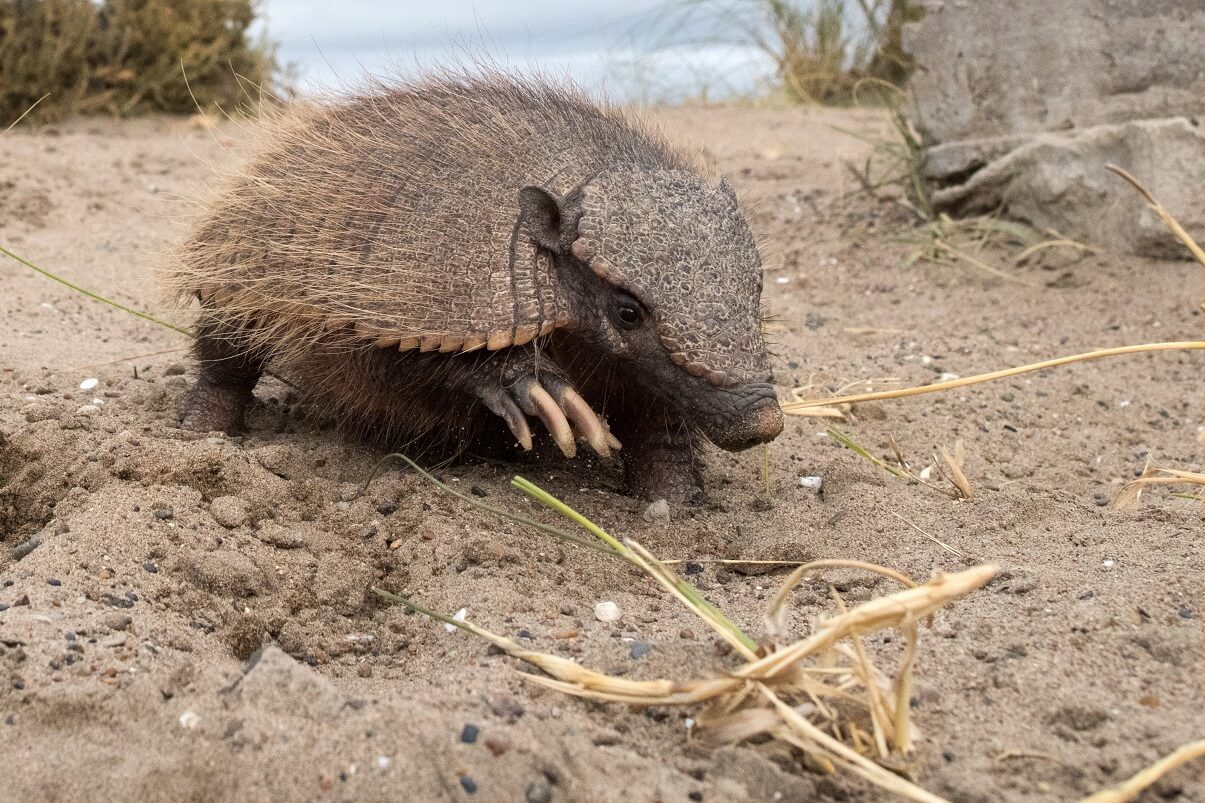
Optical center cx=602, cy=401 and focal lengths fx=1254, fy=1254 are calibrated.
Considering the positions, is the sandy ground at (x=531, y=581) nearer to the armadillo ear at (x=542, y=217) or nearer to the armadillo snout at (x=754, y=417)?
the armadillo snout at (x=754, y=417)

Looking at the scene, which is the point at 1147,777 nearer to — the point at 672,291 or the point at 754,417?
the point at 754,417

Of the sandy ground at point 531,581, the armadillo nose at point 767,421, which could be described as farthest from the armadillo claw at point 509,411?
the armadillo nose at point 767,421

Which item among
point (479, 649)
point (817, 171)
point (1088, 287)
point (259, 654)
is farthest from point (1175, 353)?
point (259, 654)

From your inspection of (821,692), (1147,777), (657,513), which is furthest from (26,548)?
(1147,777)

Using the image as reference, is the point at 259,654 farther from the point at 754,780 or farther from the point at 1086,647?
the point at 1086,647

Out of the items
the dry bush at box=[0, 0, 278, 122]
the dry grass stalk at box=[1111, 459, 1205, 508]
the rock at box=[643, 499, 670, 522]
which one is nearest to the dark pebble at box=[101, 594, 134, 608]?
the rock at box=[643, 499, 670, 522]

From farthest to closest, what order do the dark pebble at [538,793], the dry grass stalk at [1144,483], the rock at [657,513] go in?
the rock at [657,513] → the dry grass stalk at [1144,483] → the dark pebble at [538,793]
